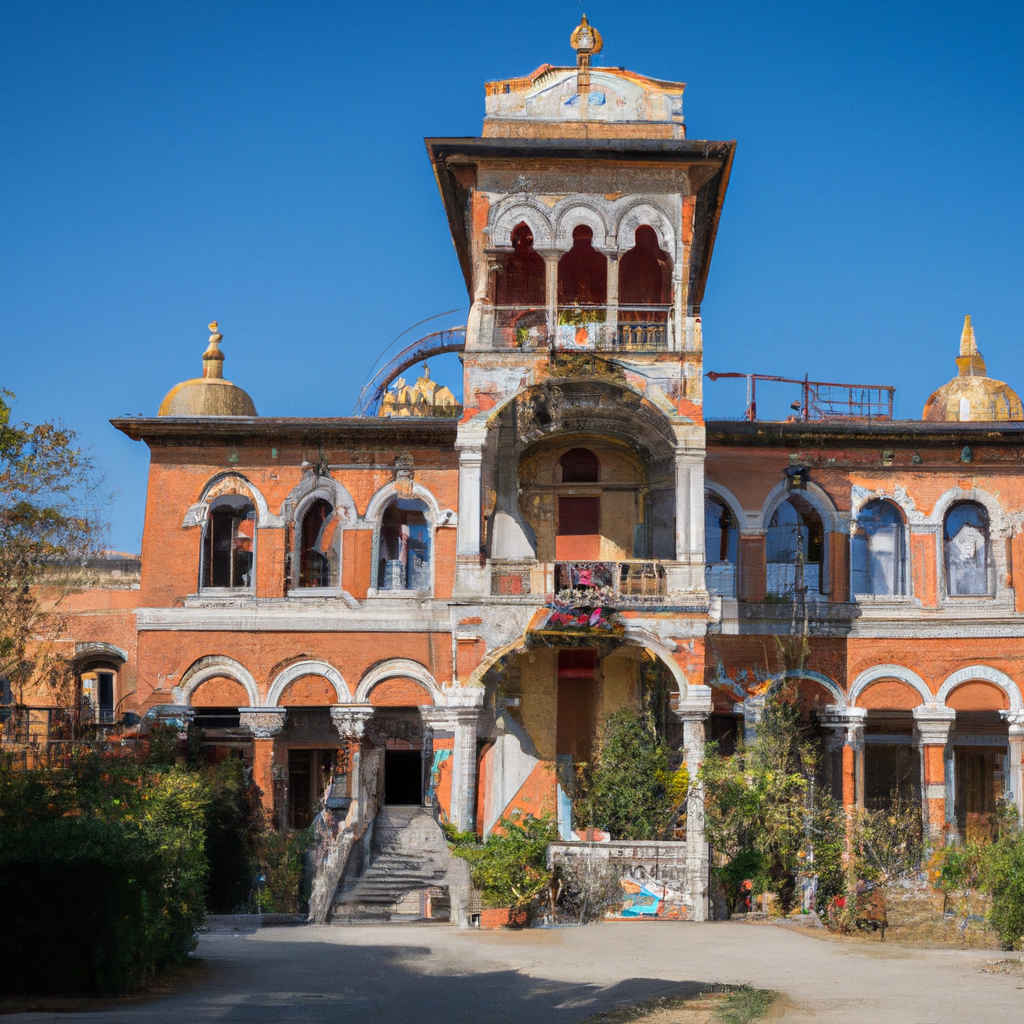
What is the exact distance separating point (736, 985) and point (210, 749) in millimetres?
15910

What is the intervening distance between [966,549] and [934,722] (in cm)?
393

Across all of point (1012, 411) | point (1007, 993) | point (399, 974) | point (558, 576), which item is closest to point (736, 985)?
point (1007, 993)

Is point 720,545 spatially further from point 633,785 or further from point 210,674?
point 210,674

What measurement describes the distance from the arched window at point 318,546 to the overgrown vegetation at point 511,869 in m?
8.38

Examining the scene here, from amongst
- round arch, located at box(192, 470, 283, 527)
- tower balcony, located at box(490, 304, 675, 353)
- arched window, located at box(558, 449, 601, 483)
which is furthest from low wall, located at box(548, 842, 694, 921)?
round arch, located at box(192, 470, 283, 527)

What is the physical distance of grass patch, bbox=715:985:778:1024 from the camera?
13.8 meters

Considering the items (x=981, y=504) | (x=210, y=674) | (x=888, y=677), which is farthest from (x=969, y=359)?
(x=210, y=674)

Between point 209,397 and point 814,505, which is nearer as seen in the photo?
point 814,505

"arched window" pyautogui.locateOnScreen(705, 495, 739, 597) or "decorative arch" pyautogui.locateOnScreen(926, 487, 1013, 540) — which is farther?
"decorative arch" pyautogui.locateOnScreen(926, 487, 1013, 540)

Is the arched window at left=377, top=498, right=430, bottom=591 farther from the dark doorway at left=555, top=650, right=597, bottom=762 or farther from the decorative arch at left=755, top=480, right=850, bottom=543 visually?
the decorative arch at left=755, top=480, right=850, bottom=543

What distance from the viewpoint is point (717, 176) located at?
85.1ft

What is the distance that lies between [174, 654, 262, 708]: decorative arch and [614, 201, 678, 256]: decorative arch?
11.9m

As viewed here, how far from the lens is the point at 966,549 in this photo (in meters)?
28.6

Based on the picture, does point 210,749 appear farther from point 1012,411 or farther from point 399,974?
point 1012,411
